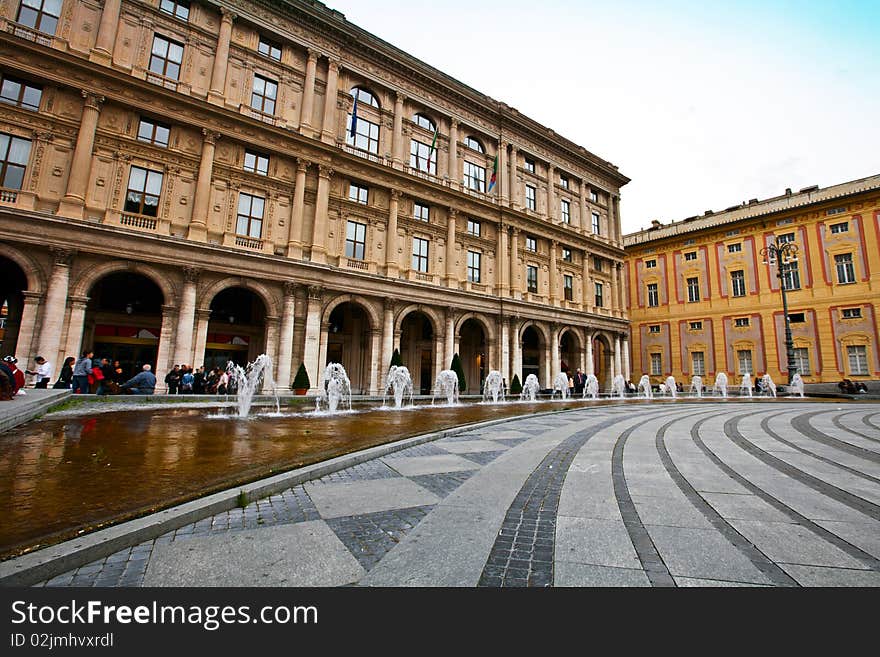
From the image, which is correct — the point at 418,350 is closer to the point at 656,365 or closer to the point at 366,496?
the point at 366,496

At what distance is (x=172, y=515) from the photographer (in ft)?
9.65

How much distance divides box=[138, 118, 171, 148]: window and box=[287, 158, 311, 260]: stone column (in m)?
6.10

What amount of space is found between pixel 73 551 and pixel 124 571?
34cm

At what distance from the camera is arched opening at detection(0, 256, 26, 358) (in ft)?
55.4

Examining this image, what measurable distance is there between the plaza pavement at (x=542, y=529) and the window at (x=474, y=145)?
2875 centimetres

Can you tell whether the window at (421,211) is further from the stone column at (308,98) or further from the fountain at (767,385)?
the fountain at (767,385)

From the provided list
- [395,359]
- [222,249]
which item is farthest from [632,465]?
[222,249]

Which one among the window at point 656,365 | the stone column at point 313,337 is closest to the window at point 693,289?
the window at point 656,365

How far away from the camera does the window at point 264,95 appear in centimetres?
2161

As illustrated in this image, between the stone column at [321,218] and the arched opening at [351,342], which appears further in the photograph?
the arched opening at [351,342]

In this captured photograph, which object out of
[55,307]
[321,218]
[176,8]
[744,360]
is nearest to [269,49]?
[176,8]

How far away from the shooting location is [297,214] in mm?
21156

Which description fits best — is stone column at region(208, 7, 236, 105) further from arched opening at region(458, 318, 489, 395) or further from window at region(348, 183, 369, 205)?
arched opening at region(458, 318, 489, 395)
